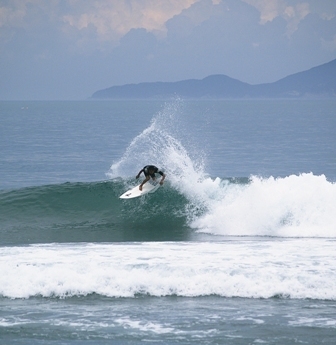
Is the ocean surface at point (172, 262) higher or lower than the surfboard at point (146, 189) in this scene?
lower

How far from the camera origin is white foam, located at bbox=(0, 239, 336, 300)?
12656 mm

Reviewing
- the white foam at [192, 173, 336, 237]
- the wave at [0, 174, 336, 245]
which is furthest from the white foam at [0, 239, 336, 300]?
the wave at [0, 174, 336, 245]

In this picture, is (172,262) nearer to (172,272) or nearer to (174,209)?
(172,272)

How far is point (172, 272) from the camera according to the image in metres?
13.4

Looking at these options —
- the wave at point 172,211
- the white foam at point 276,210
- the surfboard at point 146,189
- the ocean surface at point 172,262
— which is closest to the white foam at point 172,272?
the ocean surface at point 172,262

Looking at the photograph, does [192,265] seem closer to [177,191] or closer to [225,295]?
[225,295]

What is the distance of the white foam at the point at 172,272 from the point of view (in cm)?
1266

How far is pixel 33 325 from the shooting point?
10781 mm

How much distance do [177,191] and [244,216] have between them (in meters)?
3.99

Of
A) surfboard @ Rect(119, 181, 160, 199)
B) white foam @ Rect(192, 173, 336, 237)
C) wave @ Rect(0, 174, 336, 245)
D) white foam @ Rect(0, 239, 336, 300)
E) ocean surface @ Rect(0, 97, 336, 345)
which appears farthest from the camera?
surfboard @ Rect(119, 181, 160, 199)

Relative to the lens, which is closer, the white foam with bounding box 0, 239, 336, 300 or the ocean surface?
the ocean surface

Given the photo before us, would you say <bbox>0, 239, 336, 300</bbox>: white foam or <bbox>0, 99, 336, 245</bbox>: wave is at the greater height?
<bbox>0, 99, 336, 245</bbox>: wave

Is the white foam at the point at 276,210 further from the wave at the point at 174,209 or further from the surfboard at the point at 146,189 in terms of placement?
the surfboard at the point at 146,189

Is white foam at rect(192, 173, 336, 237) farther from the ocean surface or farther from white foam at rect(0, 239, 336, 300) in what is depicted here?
white foam at rect(0, 239, 336, 300)
